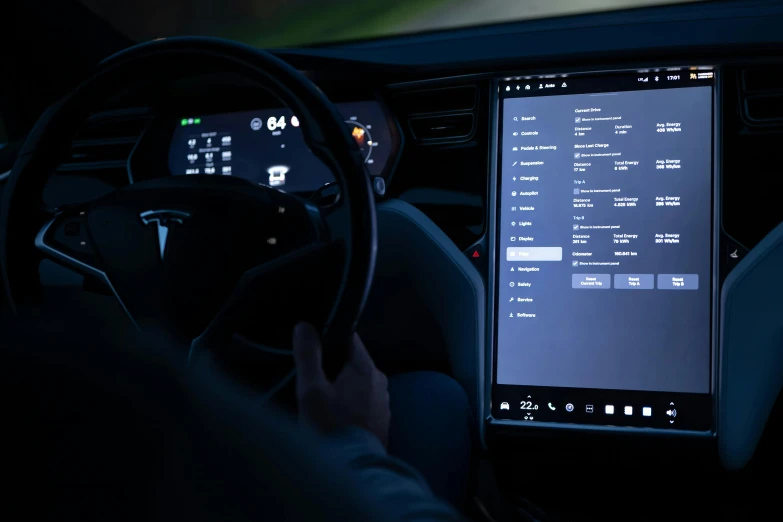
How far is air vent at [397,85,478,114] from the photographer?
1.75 m

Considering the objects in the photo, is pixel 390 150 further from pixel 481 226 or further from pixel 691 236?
pixel 691 236

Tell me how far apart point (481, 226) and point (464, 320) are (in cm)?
23

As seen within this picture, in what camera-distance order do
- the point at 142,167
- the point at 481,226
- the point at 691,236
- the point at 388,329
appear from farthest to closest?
the point at 142,167 < the point at 388,329 < the point at 481,226 < the point at 691,236

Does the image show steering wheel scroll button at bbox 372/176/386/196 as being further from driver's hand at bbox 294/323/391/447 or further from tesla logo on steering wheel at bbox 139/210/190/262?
driver's hand at bbox 294/323/391/447

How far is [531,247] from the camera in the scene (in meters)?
1.68

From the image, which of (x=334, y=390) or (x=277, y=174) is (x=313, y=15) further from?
(x=334, y=390)

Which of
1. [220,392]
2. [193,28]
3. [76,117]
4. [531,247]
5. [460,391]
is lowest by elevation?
[460,391]

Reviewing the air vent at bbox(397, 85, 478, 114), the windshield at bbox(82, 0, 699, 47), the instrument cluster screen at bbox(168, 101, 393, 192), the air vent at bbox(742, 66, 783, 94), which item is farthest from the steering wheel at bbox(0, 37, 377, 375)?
the air vent at bbox(742, 66, 783, 94)

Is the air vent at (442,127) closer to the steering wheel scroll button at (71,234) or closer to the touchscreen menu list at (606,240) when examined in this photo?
the touchscreen menu list at (606,240)

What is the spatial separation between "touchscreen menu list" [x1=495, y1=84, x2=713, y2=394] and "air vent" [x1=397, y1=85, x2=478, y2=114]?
0.10m

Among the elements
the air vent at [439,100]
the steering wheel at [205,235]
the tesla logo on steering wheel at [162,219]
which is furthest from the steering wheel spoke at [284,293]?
the air vent at [439,100]

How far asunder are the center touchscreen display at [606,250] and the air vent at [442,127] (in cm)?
9

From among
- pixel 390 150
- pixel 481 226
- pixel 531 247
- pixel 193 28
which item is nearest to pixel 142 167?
pixel 193 28

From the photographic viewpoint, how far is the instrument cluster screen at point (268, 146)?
5.95ft
